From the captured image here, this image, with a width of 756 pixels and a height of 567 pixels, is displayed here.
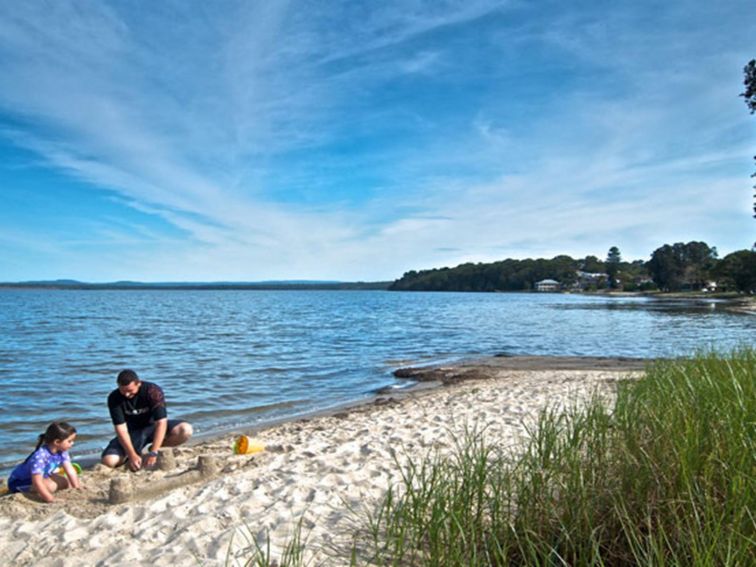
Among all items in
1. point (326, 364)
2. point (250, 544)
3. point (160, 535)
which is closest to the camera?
point (250, 544)

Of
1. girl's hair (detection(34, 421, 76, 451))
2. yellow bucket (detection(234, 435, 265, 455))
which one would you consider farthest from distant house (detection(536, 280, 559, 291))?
girl's hair (detection(34, 421, 76, 451))

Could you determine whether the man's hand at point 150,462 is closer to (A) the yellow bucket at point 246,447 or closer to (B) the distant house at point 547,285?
(A) the yellow bucket at point 246,447

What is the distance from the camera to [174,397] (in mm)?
13242

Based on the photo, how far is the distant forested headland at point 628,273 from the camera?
293 ft

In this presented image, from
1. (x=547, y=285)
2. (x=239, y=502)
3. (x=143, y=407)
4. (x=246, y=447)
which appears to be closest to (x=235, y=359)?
(x=143, y=407)

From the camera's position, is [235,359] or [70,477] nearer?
[70,477]

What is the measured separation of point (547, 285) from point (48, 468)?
173 metres

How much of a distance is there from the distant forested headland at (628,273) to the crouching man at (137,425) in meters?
82.8

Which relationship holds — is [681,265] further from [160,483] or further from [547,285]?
[160,483]

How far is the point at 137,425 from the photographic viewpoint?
7.29m

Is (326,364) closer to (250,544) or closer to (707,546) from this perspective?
(250,544)

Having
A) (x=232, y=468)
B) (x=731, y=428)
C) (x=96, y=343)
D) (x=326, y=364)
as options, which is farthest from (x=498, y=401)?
(x=96, y=343)

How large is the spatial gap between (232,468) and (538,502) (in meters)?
3.79

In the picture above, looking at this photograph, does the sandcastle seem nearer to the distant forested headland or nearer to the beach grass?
the beach grass
